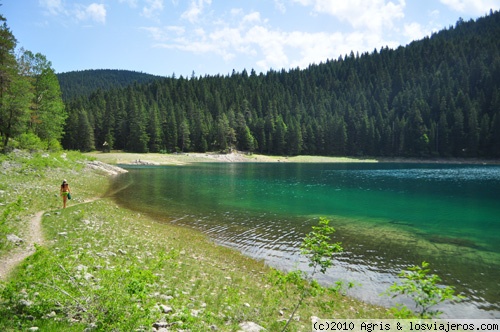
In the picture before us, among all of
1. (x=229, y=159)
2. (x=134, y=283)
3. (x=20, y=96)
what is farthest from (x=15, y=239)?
(x=229, y=159)

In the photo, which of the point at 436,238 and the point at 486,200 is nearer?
the point at 436,238

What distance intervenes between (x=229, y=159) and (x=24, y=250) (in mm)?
105620

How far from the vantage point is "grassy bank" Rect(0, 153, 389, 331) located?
623 cm

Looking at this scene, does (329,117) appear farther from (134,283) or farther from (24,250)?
(134,283)

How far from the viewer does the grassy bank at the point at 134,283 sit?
6.23 metres

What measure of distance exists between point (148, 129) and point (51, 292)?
12196 centimetres

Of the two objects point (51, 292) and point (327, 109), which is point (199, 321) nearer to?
point (51, 292)

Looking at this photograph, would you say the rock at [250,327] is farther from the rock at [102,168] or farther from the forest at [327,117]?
the forest at [327,117]

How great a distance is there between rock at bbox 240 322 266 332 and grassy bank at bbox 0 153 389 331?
25 centimetres

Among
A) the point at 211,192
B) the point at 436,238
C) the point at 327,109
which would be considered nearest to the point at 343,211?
the point at 436,238

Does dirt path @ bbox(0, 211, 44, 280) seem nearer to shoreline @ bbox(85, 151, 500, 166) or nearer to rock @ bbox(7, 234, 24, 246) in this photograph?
rock @ bbox(7, 234, 24, 246)

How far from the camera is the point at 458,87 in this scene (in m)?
150

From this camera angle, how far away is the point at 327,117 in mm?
153000

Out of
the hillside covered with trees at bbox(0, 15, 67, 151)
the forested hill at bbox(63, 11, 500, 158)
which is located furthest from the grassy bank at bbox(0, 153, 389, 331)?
the forested hill at bbox(63, 11, 500, 158)
